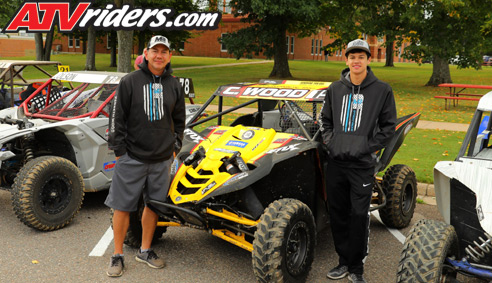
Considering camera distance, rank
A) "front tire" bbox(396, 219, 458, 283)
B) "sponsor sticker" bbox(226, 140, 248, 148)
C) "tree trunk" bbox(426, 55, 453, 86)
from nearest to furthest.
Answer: "front tire" bbox(396, 219, 458, 283), "sponsor sticker" bbox(226, 140, 248, 148), "tree trunk" bbox(426, 55, 453, 86)

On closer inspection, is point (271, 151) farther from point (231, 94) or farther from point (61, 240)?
point (61, 240)

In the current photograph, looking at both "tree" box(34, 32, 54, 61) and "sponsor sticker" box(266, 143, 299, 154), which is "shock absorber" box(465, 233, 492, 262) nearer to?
"sponsor sticker" box(266, 143, 299, 154)

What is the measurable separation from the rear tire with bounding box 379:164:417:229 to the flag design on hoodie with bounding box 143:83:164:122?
9.12 ft

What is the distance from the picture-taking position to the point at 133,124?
4.41 m

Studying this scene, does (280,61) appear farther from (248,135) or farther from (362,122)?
(362,122)

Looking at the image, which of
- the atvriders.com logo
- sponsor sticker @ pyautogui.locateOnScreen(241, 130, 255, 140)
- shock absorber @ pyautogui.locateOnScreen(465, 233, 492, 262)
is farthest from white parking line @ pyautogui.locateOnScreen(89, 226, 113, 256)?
the atvriders.com logo

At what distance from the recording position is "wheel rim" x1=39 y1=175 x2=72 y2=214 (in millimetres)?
5613

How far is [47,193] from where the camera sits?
565cm

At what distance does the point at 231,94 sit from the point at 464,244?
2744mm

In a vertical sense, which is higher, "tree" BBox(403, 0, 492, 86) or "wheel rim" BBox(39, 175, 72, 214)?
"tree" BBox(403, 0, 492, 86)

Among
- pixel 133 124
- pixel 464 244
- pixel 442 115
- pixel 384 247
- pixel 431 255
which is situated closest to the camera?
pixel 431 255

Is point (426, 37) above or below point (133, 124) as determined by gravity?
above

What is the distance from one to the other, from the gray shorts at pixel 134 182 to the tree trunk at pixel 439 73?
25290mm

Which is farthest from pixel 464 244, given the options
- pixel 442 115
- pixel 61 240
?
pixel 442 115
